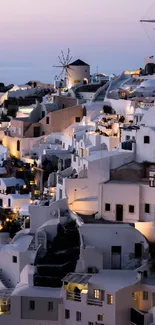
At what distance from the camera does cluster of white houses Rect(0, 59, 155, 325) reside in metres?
23.1

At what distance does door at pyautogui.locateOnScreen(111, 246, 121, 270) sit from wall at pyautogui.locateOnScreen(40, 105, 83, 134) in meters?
14.1

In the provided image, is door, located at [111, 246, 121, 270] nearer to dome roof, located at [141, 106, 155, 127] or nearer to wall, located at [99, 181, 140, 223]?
wall, located at [99, 181, 140, 223]

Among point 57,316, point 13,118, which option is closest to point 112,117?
point 13,118

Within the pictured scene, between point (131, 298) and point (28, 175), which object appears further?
point (28, 175)

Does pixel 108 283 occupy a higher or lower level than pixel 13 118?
lower

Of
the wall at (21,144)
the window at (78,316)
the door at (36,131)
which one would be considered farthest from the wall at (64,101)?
the window at (78,316)

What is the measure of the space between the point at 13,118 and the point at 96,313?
63.7 feet

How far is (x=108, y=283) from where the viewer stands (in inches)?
904

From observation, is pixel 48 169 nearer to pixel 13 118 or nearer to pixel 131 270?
pixel 13 118

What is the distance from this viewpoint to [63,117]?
126ft

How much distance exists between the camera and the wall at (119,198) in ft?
84.6

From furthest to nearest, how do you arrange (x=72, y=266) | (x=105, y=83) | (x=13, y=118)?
(x=105, y=83), (x=13, y=118), (x=72, y=266)

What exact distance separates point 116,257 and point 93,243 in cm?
70

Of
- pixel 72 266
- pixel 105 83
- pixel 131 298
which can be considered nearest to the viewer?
pixel 131 298
